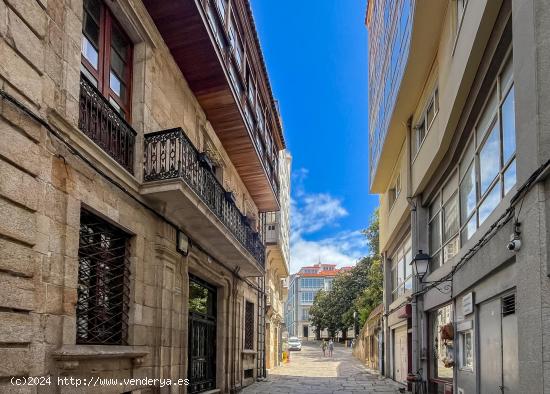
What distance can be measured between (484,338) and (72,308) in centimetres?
611

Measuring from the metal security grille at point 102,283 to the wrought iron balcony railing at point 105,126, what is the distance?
1.04 meters

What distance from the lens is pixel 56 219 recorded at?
5.70m

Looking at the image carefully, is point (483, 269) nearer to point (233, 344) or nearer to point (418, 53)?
point (418, 53)

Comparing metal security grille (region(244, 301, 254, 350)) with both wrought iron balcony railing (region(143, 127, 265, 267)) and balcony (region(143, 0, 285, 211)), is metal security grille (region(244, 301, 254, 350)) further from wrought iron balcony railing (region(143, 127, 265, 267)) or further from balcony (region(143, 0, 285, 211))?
wrought iron balcony railing (region(143, 127, 265, 267))

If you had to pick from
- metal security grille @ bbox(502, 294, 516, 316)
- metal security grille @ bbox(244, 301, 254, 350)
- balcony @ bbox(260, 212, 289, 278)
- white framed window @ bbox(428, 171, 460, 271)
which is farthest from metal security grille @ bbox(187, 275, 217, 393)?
balcony @ bbox(260, 212, 289, 278)

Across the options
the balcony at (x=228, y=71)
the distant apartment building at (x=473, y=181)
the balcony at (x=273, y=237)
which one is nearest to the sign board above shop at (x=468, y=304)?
the distant apartment building at (x=473, y=181)

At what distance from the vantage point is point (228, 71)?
11344 mm

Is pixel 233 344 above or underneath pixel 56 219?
underneath

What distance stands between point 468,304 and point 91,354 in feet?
20.3

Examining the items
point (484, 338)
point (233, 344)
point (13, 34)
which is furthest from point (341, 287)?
point (13, 34)

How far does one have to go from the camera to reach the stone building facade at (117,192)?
5035 millimetres

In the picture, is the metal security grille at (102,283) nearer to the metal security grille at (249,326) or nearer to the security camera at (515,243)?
the security camera at (515,243)

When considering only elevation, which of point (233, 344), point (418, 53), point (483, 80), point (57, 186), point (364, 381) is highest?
point (418, 53)

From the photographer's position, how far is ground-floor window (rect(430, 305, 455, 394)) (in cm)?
1036
